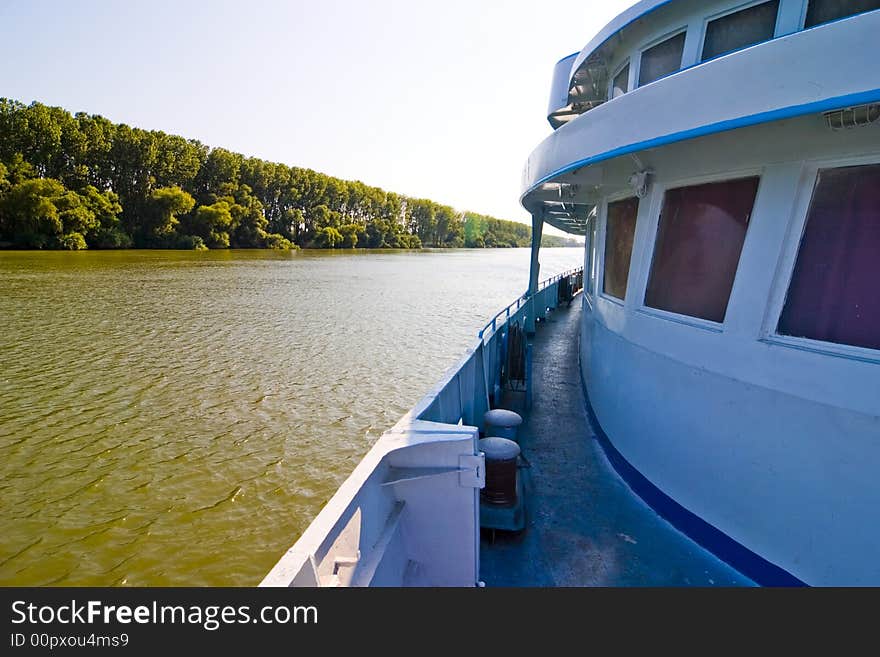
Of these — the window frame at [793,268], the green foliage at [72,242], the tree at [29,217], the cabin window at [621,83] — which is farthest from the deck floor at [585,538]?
the green foliage at [72,242]

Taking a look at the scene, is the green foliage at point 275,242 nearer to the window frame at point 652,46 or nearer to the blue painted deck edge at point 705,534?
the window frame at point 652,46

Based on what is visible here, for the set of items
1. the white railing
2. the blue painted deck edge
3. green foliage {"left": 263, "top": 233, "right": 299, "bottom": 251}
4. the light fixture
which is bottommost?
green foliage {"left": 263, "top": 233, "right": 299, "bottom": 251}

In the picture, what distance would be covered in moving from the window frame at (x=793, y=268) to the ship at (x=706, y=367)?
0.01 metres

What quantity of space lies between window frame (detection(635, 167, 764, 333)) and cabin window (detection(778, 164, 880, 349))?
37 cm

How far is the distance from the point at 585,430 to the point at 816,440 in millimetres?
3681

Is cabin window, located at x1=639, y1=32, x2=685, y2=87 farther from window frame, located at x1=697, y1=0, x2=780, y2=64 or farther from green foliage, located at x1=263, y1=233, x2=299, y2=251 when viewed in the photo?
green foliage, located at x1=263, y1=233, x2=299, y2=251

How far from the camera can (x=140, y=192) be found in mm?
75250

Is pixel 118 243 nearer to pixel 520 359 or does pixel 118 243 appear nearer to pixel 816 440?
pixel 520 359

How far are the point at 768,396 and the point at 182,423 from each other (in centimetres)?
1092

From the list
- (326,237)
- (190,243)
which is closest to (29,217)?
(190,243)

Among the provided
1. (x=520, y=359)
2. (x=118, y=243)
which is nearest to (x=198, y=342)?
(x=520, y=359)

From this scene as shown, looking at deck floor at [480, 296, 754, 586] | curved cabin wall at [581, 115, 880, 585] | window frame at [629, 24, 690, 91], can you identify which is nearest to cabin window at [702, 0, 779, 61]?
window frame at [629, 24, 690, 91]

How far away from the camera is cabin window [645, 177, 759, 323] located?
357 cm

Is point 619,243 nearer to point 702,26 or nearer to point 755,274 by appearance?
point 702,26
